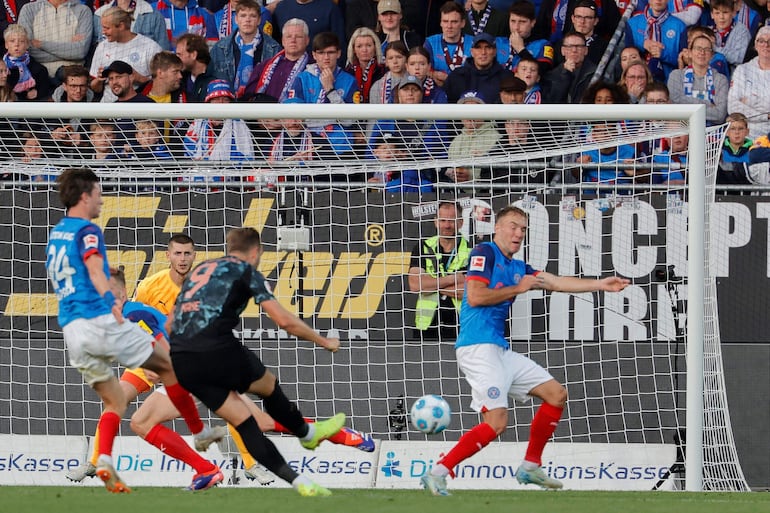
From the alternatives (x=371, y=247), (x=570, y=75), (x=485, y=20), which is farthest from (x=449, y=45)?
(x=371, y=247)

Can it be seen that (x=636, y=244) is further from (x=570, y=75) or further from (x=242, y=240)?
(x=242, y=240)

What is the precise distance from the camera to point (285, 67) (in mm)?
14711

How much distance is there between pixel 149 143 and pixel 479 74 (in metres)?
3.72

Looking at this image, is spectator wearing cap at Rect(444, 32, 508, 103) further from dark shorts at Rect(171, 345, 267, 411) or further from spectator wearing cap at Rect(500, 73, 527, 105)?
dark shorts at Rect(171, 345, 267, 411)

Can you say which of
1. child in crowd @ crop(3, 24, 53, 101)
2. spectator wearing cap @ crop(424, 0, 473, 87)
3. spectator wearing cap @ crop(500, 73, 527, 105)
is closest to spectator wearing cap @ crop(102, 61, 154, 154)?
child in crowd @ crop(3, 24, 53, 101)

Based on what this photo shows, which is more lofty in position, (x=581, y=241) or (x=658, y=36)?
(x=658, y=36)

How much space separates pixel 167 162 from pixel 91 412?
2636mm

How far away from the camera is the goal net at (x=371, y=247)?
12.9 meters

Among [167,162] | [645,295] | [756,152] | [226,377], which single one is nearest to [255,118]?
[167,162]

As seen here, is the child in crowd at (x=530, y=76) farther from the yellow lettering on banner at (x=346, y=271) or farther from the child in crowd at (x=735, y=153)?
the yellow lettering on banner at (x=346, y=271)

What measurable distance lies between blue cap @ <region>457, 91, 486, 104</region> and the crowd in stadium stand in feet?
0.08

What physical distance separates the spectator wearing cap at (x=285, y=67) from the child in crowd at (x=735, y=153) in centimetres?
459

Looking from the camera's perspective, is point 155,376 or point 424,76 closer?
point 155,376

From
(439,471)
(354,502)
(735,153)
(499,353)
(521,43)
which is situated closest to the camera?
(354,502)
